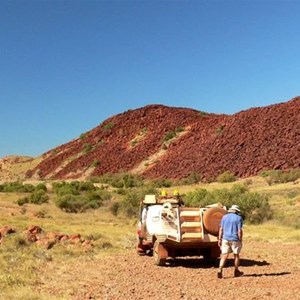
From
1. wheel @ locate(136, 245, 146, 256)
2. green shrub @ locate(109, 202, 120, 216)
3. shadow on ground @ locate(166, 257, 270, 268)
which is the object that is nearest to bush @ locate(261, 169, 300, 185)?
green shrub @ locate(109, 202, 120, 216)

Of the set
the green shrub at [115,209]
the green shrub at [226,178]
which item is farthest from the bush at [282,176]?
the green shrub at [115,209]

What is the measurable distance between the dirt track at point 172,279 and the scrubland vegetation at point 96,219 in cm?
75

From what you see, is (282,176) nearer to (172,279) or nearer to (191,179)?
(191,179)

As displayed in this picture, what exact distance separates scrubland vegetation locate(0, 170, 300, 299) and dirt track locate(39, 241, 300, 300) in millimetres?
746

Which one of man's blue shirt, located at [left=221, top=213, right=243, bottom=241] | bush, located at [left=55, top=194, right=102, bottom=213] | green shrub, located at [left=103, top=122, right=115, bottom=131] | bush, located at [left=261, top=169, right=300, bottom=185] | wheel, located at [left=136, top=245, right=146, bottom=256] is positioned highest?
green shrub, located at [left=103, top=122, right=115, bottom=131]

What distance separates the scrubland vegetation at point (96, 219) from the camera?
1442cm

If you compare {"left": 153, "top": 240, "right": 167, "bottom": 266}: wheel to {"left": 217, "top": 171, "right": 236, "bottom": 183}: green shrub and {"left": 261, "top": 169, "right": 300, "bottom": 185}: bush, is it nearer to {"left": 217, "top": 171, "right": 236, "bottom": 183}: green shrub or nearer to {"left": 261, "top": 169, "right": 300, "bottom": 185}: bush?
{"left": 261, "top": 169, "right": 300, "bottom": 185}: bush

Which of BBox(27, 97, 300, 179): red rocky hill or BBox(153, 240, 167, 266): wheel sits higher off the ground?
BBox(27, 97, 300, 179): red rocky hill

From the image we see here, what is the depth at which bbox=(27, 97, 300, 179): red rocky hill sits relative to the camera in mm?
63156

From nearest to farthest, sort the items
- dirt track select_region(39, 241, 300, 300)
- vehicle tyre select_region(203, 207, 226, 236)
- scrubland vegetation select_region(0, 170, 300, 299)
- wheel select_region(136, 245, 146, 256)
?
dirt track select_region(39, 241, 300, 300), vehicle tyre select_region(203, 207, 226, 236), scrubland vegetation select_region(0, 170, 300, 299), wheel select_region(136, 245, 146, 256)

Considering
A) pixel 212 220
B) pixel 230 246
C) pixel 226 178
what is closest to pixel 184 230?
pixel 212 220

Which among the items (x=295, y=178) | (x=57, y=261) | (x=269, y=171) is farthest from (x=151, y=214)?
(x=269, y=171)

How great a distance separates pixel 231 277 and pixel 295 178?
131 ft

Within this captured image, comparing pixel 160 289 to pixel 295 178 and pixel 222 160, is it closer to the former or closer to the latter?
pixel 295 178
